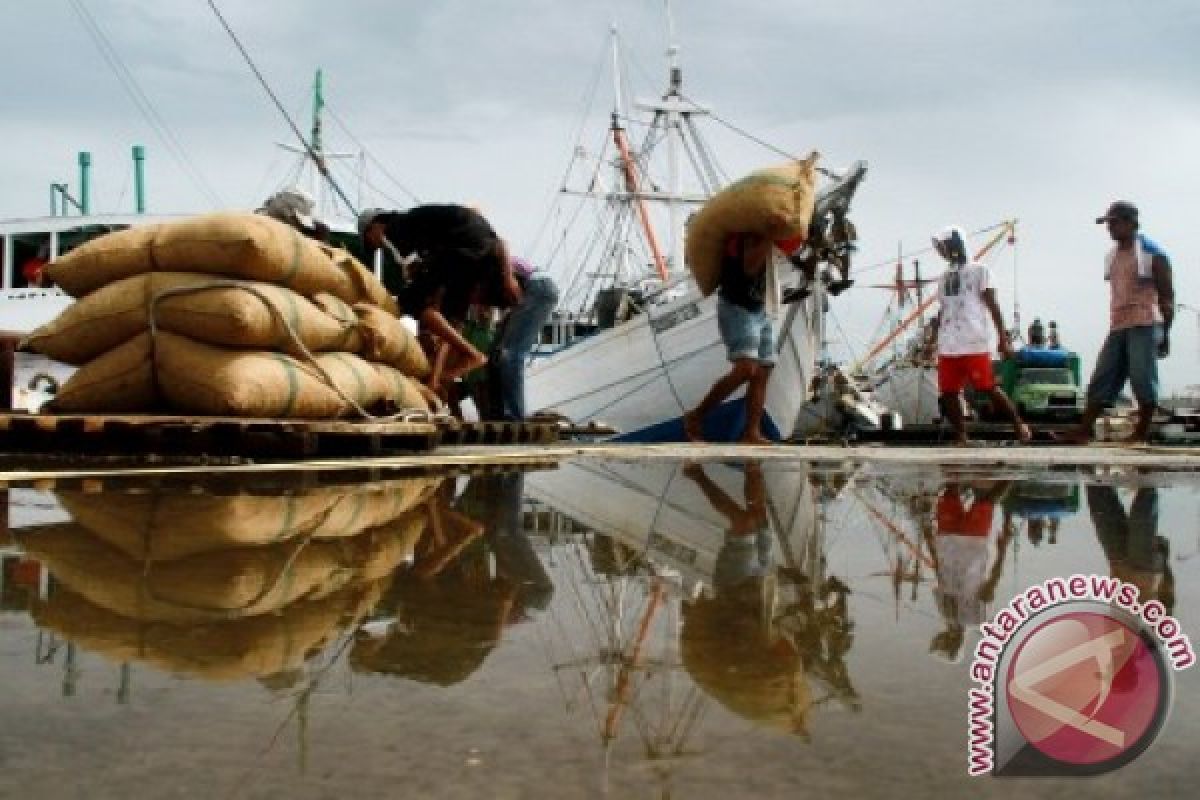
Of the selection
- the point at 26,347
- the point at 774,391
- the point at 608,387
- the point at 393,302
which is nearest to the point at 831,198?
the point at 774,391

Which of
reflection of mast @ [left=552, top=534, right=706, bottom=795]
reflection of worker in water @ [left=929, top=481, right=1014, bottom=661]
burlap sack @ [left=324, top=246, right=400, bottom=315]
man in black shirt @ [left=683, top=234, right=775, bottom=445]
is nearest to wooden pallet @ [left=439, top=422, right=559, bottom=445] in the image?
burlap sack @ [left=324, top=246, right=400, bottom=315]

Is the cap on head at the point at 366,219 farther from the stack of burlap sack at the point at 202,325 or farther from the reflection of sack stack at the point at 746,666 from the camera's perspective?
the reflection of sack stack at the point at 746,666

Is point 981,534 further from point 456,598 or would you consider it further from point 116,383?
point 116,383

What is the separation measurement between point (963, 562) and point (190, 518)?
1992 millimetres

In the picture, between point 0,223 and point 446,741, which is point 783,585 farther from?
point 0,223

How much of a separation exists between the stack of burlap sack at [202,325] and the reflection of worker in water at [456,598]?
103 inches

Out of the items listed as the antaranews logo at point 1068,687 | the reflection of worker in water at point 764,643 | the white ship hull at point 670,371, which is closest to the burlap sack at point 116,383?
the reflection of worker in water at point 764,643

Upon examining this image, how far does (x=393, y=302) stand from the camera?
7.79 meters

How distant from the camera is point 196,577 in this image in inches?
83.5

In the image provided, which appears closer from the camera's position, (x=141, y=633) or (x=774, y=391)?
(x=141, y=633)

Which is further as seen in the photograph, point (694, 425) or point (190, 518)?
point (694, 425)

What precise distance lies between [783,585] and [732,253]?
647cm

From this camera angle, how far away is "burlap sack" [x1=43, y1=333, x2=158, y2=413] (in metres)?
5.78

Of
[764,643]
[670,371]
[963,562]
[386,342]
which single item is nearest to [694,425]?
[386,342]
